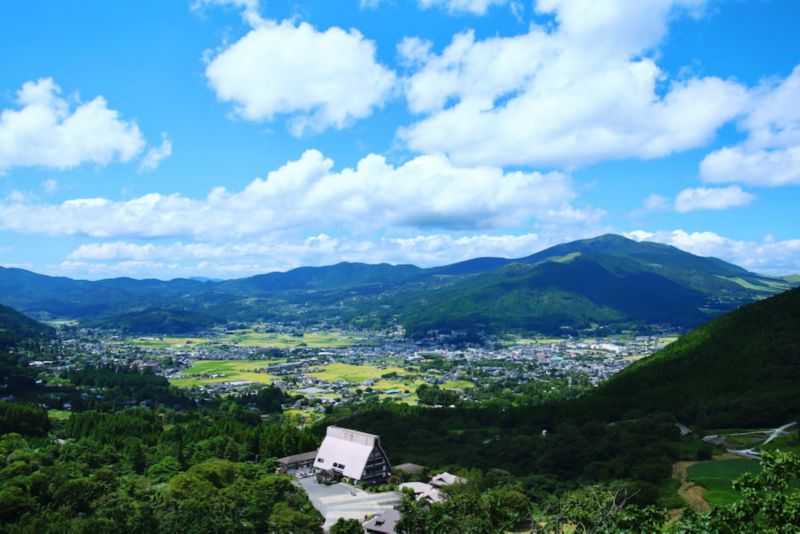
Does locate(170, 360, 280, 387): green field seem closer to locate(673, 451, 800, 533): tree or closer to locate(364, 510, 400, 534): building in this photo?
locate(364, 510, 400, 534): building

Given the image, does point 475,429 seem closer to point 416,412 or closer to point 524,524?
point 416,412

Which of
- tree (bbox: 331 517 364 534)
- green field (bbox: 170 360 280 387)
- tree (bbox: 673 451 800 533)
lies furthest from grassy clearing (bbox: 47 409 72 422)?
tree (bbox: 673 451 800 533)

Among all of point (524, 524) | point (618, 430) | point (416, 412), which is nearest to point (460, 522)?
point (524, 524)

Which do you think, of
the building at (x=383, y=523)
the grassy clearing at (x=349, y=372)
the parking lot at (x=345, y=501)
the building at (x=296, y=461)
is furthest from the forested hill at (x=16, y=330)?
the building at (x=383, y=523)

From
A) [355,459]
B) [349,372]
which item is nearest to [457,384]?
[349,372]

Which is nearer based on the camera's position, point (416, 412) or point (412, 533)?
point (412, 533)

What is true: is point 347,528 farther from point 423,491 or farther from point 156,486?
point 156,486

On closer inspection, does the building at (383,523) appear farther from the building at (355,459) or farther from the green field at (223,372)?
the green field at (223,372)
